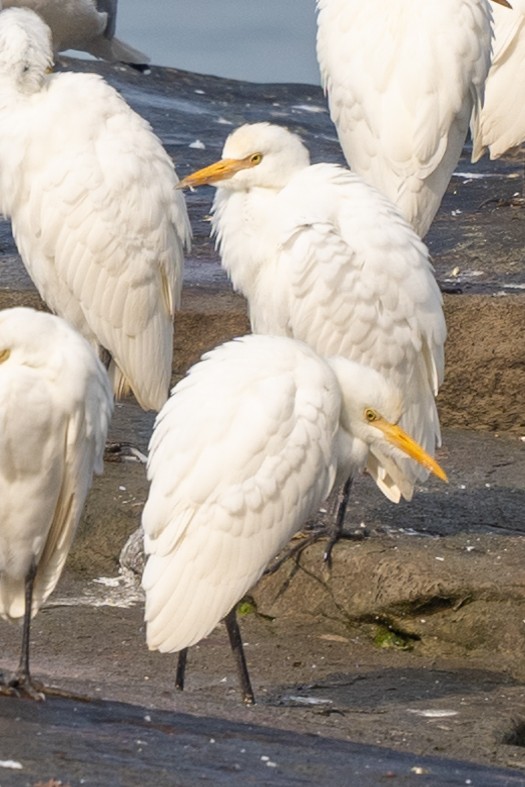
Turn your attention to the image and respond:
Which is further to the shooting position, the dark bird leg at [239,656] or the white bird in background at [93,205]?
the white bird in background at [93,205]

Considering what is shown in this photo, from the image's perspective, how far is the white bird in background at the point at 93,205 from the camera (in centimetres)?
706

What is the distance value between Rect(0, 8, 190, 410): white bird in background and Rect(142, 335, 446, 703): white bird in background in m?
1.89

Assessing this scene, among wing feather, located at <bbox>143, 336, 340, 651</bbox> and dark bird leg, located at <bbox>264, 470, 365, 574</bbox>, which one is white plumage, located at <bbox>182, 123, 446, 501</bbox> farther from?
wing feather, located at <bbox>143, 336, 340, 651</bbox>

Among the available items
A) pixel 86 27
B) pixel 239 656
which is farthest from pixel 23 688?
pixel 86 27

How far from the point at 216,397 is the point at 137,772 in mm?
1356

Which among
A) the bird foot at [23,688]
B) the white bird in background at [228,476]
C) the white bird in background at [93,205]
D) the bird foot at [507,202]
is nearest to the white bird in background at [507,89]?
the bird foot at [507,202]

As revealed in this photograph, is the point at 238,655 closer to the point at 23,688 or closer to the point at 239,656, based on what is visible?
the point at 239,656

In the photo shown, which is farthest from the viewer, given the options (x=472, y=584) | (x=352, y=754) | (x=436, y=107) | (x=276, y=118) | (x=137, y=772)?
(x=276, y=118)

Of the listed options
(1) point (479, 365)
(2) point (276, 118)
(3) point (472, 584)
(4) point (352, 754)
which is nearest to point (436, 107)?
(1) point (479, 365)

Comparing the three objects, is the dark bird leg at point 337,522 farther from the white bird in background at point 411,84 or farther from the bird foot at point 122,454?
the white bird in background at point 411,84

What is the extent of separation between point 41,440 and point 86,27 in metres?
12.3

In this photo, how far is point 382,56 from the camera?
792 centimetres

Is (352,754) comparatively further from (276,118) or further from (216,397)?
(276,118)

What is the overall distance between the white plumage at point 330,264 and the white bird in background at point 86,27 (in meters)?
9.05
